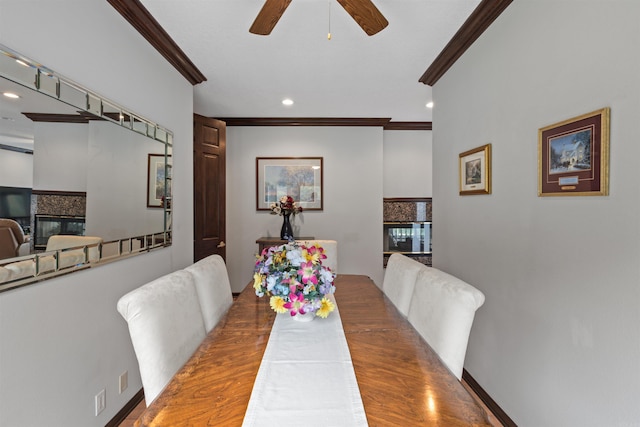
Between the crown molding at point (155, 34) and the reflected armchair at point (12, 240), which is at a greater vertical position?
the crown molding at point (155, 34)

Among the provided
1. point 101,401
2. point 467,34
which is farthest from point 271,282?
point 467,34

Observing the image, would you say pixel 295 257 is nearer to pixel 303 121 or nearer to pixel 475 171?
pixel 475 171

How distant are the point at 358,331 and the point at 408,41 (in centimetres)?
210

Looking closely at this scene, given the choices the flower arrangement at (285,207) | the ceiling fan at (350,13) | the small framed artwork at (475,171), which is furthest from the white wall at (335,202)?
the ceiling fan at (350,13)

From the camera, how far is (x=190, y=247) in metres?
2.92

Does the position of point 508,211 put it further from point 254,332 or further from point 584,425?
point 254,332

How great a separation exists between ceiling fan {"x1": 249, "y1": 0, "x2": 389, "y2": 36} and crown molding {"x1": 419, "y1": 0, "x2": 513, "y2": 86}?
29.6 inches

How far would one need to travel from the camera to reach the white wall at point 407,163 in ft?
15.3

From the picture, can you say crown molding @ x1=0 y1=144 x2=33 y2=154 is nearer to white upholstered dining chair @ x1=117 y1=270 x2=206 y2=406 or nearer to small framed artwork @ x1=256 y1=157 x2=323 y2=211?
white upholstered dining chair @ x1=117 y1=270 x2=206 y2=406

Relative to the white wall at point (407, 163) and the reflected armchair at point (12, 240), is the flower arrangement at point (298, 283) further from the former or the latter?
the white wall at point (407, 163)

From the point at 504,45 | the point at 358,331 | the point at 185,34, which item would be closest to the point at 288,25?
the point at 185,34

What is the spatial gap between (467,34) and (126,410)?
11.1 ft

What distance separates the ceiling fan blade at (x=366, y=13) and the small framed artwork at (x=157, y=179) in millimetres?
1652

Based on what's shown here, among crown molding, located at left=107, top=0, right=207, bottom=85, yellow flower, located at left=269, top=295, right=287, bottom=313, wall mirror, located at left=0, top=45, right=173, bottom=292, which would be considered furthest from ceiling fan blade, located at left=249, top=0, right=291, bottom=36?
yellow flower, located at left=269, top=295, right=287, bottom=313
